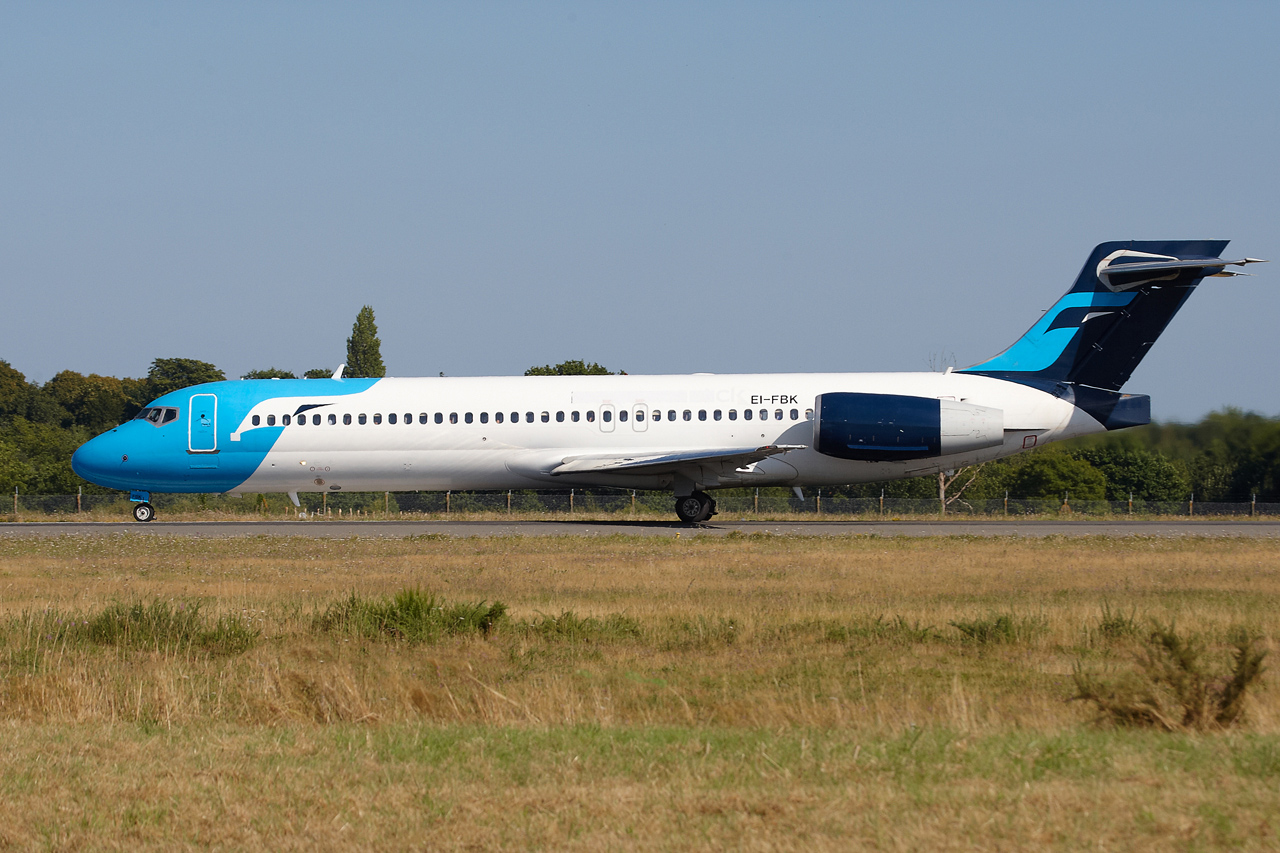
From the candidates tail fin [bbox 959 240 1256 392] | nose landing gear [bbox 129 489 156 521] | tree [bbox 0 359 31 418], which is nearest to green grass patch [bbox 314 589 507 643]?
tail fin [bbox 959 240 1256 392]

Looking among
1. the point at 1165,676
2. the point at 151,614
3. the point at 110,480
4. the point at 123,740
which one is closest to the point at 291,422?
the point at 110,480

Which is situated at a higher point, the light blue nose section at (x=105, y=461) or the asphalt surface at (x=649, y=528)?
the light blue nose section at (x=105, y=461)

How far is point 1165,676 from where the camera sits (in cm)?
903

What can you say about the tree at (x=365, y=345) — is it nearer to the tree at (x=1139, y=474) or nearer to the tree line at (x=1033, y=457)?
the tree line at (x=1033, y=457)

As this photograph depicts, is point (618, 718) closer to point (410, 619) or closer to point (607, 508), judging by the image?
point (410, 619)

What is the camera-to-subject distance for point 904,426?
31125mm

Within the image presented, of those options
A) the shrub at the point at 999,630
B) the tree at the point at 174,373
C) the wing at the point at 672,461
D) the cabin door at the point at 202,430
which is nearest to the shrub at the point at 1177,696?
the shrub at the point at 999,630

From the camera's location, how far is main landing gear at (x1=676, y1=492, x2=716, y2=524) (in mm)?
32188

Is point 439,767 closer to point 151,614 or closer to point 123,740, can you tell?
point 123,740

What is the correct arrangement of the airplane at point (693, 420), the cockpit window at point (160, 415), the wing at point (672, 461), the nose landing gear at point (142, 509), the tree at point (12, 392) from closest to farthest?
the wing at point (672, 461)
the airplane at point (693, 420)
the cockpit window at point (160, 415)
the nose landing gear at point (142, 509)
the tree at point (12, 392)

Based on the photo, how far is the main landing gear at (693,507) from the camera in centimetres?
3219

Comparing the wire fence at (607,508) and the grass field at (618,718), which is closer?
the grass field at (618,718)

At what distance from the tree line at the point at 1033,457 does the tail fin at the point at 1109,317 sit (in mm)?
2504

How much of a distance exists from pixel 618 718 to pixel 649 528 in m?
21.6
